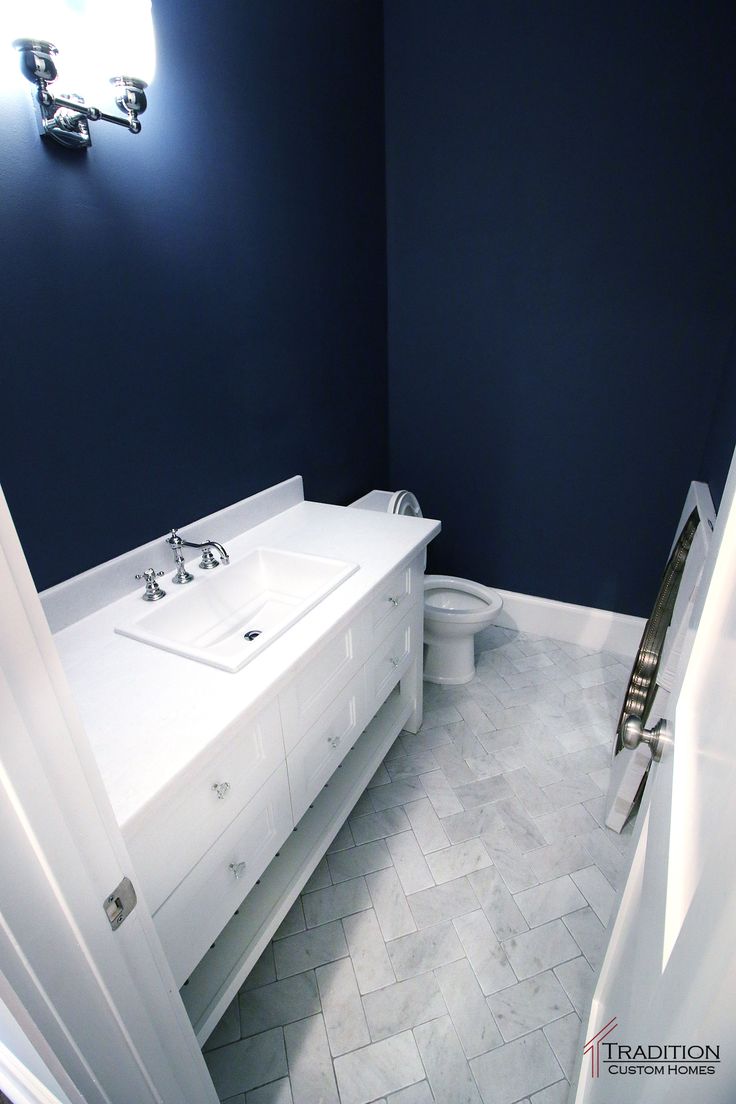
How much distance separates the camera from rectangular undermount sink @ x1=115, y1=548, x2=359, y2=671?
1207 millimetres

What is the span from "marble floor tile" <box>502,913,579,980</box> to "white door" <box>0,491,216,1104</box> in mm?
982

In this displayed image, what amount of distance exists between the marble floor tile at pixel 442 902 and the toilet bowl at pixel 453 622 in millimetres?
899

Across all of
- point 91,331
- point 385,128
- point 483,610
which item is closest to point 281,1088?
point 483,610

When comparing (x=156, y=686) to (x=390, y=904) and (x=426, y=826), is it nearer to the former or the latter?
(x=390, y=904)

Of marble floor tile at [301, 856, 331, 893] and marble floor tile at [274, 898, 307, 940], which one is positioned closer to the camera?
marble floor tile at [274, 898, 307, 940]

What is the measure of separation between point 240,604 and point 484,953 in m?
1.12

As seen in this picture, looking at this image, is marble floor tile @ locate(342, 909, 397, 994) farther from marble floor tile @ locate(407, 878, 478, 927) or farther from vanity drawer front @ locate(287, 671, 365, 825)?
vanity drawer front @ locate(287, 671, 365, 825)

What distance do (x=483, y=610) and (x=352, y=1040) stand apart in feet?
4.55

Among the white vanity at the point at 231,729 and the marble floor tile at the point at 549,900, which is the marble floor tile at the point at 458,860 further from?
the white vanity at the point at 231,729

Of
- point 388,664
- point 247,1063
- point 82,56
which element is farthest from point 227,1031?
point 82,56

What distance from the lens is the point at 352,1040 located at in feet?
3.95

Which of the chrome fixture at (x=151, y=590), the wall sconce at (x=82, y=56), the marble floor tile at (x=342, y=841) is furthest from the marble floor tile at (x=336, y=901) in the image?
the wall sconce at (x=82, y=56)

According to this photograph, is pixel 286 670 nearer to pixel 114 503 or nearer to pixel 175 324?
pixel 114 503

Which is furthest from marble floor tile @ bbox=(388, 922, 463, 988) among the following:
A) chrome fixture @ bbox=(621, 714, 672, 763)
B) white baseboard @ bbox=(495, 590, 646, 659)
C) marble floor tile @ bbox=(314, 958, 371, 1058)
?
white baseboard @ bbox=(495, 590, 646, 659)
